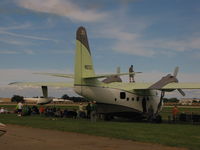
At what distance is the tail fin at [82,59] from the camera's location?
2462 cm

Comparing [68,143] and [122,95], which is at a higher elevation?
[122,95]

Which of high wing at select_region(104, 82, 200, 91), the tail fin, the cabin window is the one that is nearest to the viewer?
the tail fin

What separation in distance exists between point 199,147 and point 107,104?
565 inches

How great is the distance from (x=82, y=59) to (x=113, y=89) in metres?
3.71

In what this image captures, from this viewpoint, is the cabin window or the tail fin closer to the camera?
the tail fin

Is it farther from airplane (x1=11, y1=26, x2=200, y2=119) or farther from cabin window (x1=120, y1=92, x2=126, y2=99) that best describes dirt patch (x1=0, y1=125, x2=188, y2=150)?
cabin window (x1=120, y1=92, x2=126, y2=99)

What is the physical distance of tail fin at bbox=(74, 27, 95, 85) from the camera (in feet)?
80.8

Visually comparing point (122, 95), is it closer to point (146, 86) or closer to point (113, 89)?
point (113, 89)

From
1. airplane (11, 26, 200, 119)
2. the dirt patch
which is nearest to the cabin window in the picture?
airplane (11, 26, 200, 119)

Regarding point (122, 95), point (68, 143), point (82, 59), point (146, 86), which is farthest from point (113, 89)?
point (68, 143)

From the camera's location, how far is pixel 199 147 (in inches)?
482

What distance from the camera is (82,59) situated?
24797 mm

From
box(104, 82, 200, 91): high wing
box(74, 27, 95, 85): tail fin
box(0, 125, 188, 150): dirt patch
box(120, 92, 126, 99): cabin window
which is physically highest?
box(74, 27, 95, 85): tail fin

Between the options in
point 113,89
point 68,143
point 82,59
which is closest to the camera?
point 68,143
